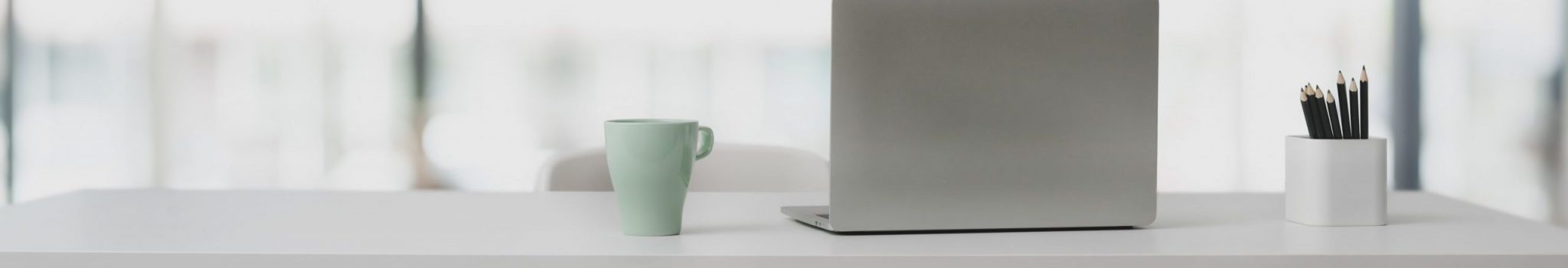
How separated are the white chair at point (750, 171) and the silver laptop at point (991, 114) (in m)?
0.76

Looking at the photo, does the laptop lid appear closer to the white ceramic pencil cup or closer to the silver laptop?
the silver laptop

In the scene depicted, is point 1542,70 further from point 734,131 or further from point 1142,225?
point 1142,225

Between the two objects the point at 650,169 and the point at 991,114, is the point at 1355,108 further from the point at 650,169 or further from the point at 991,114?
the point at 650,169

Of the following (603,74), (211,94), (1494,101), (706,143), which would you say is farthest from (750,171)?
(1494,101)

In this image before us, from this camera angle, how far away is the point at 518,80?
282cm

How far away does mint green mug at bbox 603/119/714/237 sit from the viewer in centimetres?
75

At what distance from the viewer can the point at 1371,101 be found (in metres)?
2.93

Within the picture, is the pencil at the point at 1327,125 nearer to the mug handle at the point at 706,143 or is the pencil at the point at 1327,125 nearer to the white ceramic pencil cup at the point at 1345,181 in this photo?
the white ceramic pencil cup at the point at 1345,181

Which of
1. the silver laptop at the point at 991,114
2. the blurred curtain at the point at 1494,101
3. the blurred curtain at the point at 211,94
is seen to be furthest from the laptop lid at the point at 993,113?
the blurred curtain at the point at 1494,101

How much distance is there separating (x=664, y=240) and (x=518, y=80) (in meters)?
2.14

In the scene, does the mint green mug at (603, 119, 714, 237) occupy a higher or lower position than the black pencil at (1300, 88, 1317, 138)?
lower

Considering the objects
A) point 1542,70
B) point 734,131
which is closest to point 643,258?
point 734,131

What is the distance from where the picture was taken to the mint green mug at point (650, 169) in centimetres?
75

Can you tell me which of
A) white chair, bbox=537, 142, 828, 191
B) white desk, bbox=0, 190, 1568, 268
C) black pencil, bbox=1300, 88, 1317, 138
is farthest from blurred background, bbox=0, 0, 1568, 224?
black pencil, bbox=1300, 88, 1317, 138
